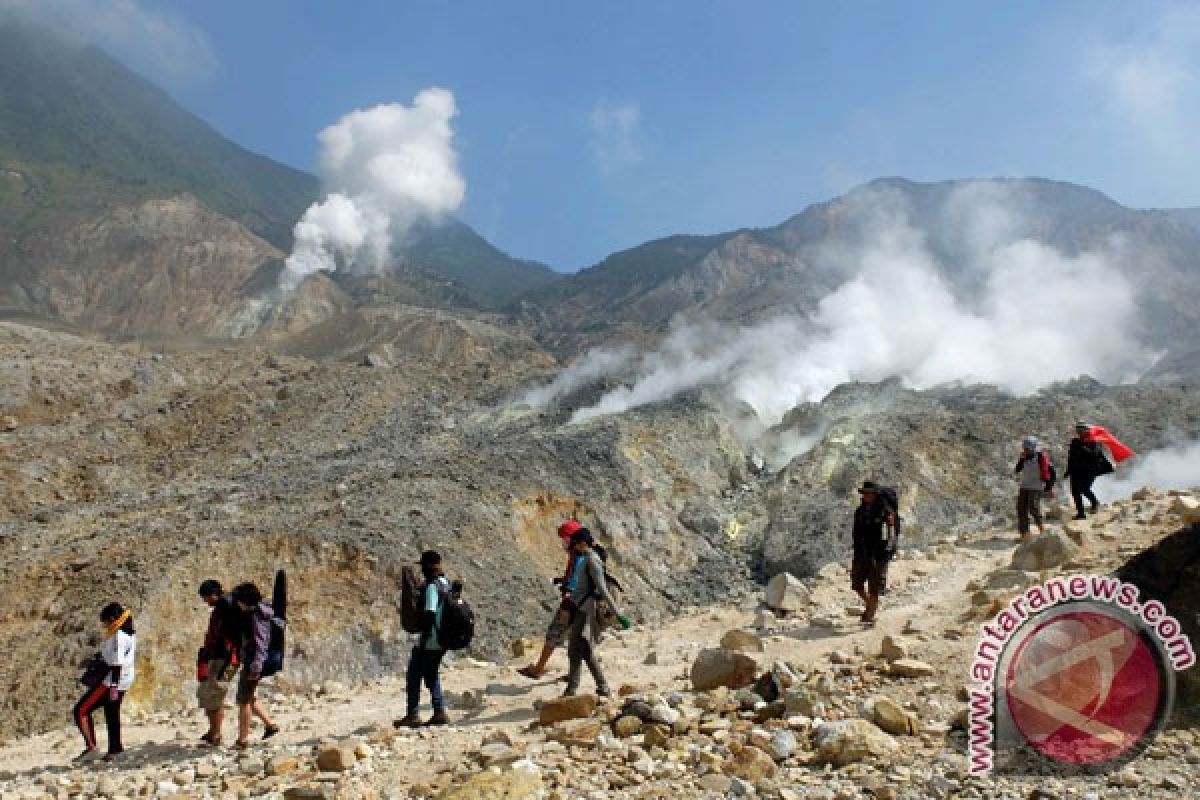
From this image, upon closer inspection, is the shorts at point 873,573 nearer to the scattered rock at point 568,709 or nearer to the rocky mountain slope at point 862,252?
the scattered rock at point 568,709

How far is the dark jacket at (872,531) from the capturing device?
8211mm

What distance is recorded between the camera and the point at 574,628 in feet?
22.3

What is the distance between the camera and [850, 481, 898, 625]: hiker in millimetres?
8211

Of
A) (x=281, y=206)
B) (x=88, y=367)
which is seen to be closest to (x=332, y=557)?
(x=88, y=367)

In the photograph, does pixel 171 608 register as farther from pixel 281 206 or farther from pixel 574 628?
pixel 281 206

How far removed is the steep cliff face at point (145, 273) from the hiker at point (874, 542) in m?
73.5

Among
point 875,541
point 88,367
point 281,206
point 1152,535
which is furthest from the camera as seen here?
point 281,206

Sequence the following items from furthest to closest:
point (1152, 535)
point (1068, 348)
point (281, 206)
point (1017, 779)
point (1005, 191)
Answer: point (281, 206) < point (1005, 191) < point (1068, 348) < point (1152, 535) < point (1017, 779)

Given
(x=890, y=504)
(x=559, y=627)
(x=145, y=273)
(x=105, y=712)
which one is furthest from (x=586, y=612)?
(x=145, y=273)

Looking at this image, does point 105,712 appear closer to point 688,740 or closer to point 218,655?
point 218,655

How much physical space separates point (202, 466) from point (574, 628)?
23017mm

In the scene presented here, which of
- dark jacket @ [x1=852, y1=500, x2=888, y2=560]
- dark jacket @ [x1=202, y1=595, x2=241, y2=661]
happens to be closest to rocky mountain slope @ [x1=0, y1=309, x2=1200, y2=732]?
dark jacket @ [x1=202, y1=595, x2=241, y2=661]

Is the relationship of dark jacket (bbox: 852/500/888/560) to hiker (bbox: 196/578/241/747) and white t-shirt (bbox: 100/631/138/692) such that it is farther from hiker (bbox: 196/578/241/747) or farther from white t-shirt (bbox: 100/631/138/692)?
white t-shirt (bbox: 100/631/138/692)

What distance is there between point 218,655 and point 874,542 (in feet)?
20.0
